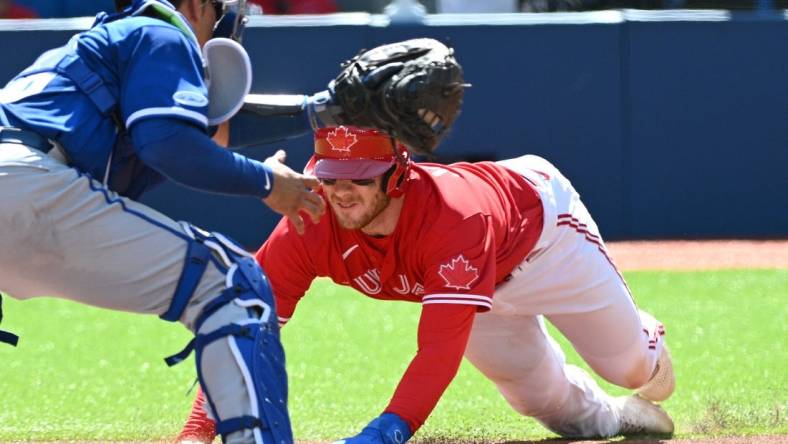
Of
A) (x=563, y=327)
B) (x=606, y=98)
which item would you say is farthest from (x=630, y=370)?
(x=606, y=98)

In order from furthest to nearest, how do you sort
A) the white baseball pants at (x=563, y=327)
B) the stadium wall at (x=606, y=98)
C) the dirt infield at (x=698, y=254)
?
the stadium wall at (x=606, y=98), the dirt infield at (x=698, y=254), the white baseball pants at (x=563, y=327)

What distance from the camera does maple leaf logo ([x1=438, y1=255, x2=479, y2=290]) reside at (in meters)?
4.00

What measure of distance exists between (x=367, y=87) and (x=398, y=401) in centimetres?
93

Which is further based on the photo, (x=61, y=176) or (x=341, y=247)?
(x=341, y=247)

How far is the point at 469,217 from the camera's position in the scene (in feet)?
13.6

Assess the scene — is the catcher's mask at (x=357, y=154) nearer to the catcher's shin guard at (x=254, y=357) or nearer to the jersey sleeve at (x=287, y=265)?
the jersey sleeve at (x=287, y=265)

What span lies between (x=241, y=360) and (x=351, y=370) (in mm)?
3281

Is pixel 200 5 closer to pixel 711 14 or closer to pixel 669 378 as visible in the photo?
pixel 669 378

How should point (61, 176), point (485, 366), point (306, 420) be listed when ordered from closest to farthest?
point (61, 176)
point (485, 366)
point (306, 420)

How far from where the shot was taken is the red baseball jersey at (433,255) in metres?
3.96

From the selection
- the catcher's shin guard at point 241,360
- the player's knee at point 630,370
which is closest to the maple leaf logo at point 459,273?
the catcher's shin guard at point 241,360

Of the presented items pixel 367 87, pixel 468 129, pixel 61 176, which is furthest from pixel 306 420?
pixel 468 129

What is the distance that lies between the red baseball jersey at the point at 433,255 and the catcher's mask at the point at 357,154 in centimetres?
14

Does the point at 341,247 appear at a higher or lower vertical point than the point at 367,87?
lower
